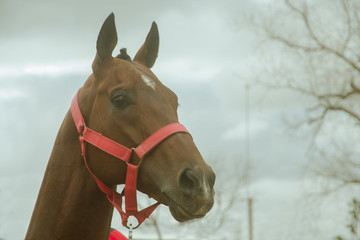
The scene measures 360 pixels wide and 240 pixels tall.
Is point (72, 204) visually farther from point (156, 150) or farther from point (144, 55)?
point (144, 55)

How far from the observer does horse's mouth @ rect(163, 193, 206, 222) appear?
125 inches

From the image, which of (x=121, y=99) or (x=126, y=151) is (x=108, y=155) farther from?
(x=121, y=99)

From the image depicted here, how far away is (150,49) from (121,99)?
98 centimetres

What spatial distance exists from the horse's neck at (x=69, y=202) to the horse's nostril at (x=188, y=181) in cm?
86

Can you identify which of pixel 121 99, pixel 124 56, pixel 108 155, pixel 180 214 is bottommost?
pixel 180 214

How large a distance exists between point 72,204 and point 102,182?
0.31 meters

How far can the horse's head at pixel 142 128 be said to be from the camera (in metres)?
3.19

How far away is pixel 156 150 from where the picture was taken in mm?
3459

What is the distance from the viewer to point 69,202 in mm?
3740

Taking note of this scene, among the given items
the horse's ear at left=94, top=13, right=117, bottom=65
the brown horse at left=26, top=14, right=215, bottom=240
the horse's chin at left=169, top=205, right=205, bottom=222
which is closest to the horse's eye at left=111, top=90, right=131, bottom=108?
the brown horse at left=26, top=14, right=215, bottom=240

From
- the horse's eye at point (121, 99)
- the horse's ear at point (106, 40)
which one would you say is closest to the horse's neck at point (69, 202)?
the horse's eye at point (121, 99)

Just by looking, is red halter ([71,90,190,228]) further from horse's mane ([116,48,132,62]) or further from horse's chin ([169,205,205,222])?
horse's mane ([116,48,132,62])

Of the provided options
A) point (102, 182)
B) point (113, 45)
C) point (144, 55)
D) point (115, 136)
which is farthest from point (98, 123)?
point (144, 55)

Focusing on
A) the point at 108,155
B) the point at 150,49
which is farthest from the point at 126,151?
the point at 150,49
